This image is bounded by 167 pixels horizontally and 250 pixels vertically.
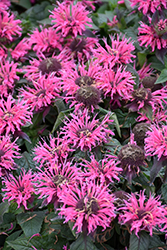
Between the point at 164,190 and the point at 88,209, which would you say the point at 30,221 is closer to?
the point at 88,209

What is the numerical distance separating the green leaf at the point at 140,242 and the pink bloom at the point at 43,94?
51 cm

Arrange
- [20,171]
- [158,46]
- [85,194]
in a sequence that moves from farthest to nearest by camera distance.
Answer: [158,46] < [20,171] < [85,194]

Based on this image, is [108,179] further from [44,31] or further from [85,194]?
[44,31]

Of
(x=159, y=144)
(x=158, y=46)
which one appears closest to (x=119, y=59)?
(x=158, y=46)

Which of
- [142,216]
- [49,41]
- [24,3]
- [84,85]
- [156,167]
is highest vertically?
[24,3]

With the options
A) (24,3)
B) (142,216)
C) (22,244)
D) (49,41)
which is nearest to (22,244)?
(22,244)

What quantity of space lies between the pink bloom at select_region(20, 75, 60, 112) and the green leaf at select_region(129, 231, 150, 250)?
0.51 meters

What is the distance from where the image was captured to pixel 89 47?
49.1 inches

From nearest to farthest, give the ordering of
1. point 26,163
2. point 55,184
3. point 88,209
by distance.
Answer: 1. point 88,209
2. point 55,184
3. point 26,163

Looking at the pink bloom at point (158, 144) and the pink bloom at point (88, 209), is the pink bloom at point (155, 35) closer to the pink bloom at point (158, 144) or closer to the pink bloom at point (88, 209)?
the pink bloom at point (158, 144)

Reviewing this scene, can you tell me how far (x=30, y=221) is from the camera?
0.92 m

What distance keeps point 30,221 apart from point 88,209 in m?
0.28

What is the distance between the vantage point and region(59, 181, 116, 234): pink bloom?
0.70 meters

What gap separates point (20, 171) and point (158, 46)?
0.67m
